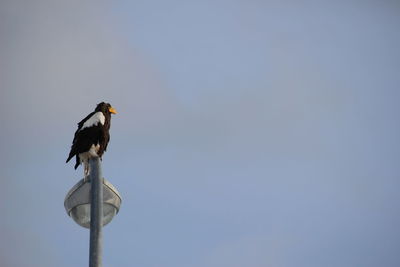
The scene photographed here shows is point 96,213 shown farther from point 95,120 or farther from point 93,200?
point 95,120

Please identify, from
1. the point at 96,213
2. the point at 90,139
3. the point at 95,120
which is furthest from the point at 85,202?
the point at 95,120

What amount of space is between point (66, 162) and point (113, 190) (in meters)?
5.50

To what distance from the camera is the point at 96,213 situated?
701 centimetres

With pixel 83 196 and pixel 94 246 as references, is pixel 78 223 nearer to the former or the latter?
pixel 83 196

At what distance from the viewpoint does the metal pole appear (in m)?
6.69

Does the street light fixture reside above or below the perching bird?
below

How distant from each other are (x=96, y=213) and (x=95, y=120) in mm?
6665

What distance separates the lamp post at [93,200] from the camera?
23.4 ft

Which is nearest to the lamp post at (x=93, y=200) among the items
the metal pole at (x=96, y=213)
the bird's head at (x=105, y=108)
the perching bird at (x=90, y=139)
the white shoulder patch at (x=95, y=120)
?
the metal pole at (x=96, y=213)

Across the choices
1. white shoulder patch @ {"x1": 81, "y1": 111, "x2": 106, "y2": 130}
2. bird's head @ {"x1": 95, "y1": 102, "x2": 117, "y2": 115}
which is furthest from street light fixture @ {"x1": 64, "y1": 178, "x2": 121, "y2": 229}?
bird's head @ {"x1": 95, "y1": 102, "x2": 117, "y2": 115}

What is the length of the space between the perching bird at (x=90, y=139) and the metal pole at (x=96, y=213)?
5049mm

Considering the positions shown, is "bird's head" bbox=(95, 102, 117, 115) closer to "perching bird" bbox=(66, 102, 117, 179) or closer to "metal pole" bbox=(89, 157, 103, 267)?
"perching bird" bbox=(66, 102, 117, 179)

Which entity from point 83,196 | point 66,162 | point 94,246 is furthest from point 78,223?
point 66,162

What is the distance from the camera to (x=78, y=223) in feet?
24.8
